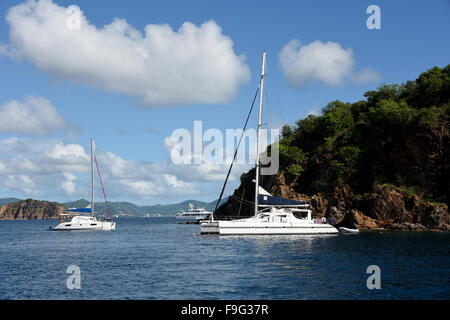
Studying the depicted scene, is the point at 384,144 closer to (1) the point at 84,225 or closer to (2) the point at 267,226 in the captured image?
(2) the point at 267,226

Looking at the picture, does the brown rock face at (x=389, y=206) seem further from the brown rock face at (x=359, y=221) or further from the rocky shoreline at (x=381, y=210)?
the brown rock face at (x=359, y=221)

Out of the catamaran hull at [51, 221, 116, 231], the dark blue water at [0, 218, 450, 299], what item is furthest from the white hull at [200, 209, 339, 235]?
the catamaran hull at [51, 221, 116, 231]

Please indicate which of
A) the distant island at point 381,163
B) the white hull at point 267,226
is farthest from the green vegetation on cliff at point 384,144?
A: the white hull at point 267,226

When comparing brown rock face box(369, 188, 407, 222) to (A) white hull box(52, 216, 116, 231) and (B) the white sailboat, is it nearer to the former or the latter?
(B) the white sailboat

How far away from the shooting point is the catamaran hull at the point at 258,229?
5888 cm

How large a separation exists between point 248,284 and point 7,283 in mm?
16503

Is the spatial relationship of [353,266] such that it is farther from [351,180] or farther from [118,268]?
[351,180]

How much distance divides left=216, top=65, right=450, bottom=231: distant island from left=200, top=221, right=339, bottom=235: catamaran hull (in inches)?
739

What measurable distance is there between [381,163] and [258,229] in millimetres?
44818

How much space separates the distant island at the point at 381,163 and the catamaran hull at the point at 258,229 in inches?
739

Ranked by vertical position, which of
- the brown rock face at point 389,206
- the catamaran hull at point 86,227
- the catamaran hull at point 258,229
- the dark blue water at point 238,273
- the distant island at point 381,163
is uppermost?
the distant island at point 381,163

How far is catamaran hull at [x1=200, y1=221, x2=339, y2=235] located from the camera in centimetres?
5888

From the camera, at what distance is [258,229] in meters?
59.3

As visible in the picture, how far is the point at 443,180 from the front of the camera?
81.4 meters
